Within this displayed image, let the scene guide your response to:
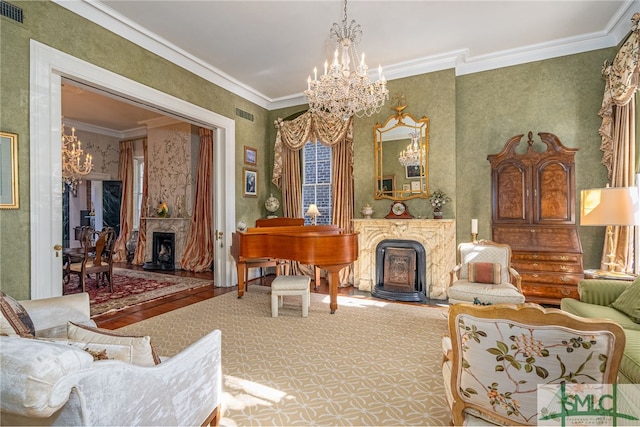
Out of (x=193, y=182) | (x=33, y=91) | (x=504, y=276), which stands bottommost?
(x=504, y=276)

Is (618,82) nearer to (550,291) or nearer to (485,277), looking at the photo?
(550,291)

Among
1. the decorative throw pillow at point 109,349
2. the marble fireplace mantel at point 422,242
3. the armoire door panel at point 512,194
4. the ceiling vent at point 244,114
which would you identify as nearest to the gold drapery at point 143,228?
the ceiling vent at point 244,114

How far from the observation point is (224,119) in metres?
4.98

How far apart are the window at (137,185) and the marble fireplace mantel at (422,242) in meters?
6.45

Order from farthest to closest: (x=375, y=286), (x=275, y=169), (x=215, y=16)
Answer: (x=275, y=169) → (x=375, y=286) → (x=215, y=16)

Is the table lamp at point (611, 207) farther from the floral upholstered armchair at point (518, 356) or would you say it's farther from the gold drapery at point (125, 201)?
the gold drapery at point (125, 201)

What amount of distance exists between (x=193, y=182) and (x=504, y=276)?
6.33 m

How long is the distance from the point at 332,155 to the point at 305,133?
684mm

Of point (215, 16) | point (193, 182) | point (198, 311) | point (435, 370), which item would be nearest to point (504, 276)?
point (435, 370)

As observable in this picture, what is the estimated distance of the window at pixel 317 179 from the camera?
5805mm

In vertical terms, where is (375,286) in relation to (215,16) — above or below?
below

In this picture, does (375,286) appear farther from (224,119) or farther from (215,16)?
(215,16)

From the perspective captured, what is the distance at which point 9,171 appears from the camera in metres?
2.60

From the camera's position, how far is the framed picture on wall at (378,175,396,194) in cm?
487
